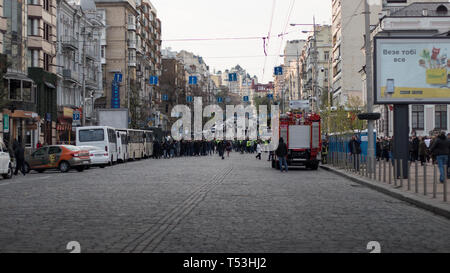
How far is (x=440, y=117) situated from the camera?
168 ft

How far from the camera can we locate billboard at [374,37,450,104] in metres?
22.6

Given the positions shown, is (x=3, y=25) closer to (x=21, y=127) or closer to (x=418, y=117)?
(x=21, y=127)

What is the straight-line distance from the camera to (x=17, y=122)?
47.2m

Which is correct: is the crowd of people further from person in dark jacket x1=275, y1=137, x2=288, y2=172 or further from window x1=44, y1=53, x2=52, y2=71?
person in dark jacket x1=275, y1=137, x2=288, y2=172

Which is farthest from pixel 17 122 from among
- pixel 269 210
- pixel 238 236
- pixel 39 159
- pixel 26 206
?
pixel 238 236

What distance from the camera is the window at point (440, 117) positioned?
5081 centimetres

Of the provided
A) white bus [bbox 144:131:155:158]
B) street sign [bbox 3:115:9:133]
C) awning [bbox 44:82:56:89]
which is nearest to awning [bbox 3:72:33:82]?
street sign [bbox 3:115:9:133]

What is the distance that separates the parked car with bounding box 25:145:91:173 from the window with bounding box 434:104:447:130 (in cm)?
2946

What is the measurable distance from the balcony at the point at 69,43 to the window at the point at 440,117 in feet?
103

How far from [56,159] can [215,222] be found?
23527 millimetres

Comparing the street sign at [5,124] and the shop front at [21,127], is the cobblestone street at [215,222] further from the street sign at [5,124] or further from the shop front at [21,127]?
the shop front at [21,127]

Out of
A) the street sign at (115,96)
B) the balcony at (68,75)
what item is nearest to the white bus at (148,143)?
the balcony at (68,75)
